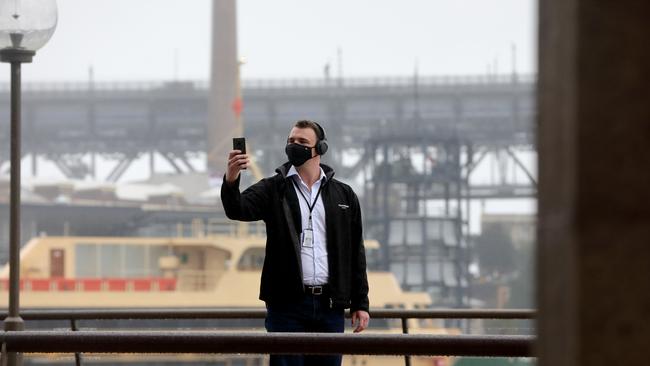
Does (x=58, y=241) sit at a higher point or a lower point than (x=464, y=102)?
lower

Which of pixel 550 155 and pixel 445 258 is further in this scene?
pixel 445 258

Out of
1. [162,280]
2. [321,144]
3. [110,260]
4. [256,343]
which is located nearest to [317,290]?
[321,144]

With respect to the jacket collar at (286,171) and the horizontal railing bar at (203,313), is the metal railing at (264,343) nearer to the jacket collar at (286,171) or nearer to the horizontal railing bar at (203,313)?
the jacket collar at (286,171)

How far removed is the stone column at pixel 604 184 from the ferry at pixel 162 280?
1440 inches

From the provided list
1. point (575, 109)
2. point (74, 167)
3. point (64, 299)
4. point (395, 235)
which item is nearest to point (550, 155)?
point (575, 109)

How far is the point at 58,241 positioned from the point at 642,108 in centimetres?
4096

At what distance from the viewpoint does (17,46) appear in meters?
6.13

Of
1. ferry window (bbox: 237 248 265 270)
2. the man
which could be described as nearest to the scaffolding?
ferry window (bbox: 237 248 265 270)

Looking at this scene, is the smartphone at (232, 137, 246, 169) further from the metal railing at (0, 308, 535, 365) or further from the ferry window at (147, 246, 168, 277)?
the ferry window at (147, 246, 168, 277)

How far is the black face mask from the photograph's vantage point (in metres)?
4.43

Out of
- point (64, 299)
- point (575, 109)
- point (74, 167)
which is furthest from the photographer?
point (74, 167)

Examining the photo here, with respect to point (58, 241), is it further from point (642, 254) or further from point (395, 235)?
point (642, 254)

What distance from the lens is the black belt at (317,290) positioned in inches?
170

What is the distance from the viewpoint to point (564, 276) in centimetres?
97
